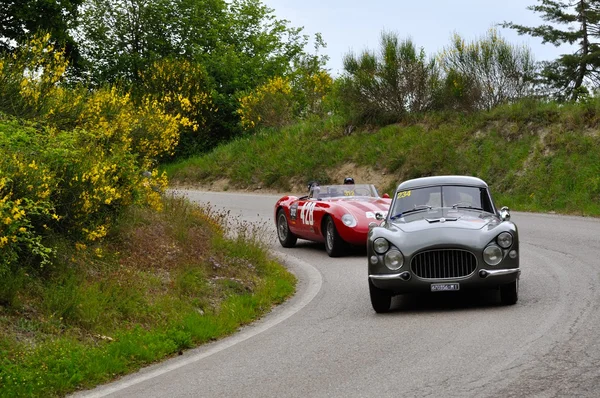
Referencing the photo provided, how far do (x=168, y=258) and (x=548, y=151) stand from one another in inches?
756

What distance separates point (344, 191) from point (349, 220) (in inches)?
73.8

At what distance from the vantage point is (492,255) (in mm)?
9617

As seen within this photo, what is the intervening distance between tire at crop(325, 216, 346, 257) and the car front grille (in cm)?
601

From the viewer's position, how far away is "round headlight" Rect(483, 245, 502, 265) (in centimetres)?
959

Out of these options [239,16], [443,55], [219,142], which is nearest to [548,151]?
[443,55]

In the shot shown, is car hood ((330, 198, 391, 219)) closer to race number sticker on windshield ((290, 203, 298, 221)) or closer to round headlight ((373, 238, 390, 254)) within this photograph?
race number sticker on windshield ((290, 203, 298, 221))

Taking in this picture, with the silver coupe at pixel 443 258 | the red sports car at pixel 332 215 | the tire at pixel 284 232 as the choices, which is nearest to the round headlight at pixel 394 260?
the silver coupe at pixel 443 258

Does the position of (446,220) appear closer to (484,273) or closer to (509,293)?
(484,273)

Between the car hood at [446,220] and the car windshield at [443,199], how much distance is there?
181 millimetres

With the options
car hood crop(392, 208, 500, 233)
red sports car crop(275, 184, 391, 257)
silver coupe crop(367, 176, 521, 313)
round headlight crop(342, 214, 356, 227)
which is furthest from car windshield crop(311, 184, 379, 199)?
silver coupe crop(367, 176, 521, 313)

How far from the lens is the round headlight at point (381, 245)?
9930 millimetres

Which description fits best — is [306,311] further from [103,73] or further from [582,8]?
[103,73]

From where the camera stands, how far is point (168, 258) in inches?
472

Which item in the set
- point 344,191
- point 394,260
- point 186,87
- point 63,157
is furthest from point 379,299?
point 186,87
